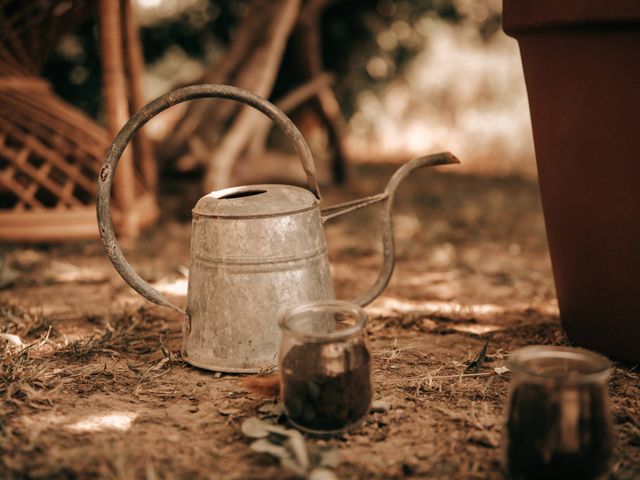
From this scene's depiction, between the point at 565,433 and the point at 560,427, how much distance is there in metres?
0.02

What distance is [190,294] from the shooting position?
1846mm

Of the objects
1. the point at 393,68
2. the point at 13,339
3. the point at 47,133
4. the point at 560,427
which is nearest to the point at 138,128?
the point at 13,339

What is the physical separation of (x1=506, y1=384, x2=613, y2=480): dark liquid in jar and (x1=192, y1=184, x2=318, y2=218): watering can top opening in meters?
0.78

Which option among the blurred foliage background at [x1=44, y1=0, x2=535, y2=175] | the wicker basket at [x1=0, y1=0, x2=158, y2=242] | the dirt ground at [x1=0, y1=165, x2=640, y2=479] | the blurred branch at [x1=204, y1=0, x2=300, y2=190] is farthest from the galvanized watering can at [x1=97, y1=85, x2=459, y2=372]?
the blurred foliage background at [x1=44, y1=0, x2=535, y2=175]

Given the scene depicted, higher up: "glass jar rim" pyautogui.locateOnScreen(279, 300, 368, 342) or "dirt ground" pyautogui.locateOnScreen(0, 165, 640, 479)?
"glass jar rim" pyautogui.locateOnScreen(279, 300, 368, 342)

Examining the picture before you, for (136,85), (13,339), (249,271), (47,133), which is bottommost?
(13,339)

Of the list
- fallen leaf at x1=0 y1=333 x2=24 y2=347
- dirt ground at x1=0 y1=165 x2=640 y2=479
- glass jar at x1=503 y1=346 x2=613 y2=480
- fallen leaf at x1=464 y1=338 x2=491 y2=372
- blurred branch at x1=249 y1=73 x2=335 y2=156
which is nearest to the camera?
glass jar at x1=503 y1=346 x2=613 y2=480

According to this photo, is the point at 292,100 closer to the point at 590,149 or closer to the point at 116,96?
the point at 116,96

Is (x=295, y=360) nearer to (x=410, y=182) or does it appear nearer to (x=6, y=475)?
(x=6, y=475)

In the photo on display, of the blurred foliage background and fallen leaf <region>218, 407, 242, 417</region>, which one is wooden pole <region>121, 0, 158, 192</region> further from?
fallen leaf <region>218, 407, 242, 417</region>

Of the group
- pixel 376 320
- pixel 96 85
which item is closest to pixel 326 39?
pixel 96 85

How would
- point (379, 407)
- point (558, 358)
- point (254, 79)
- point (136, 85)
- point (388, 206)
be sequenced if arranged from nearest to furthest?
point (558, 358) → point (379, 407) → point (388, 206) → point (136, 85) → point (254, 79)

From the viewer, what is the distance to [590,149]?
5.59 ft

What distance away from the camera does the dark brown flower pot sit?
159 centimetres
